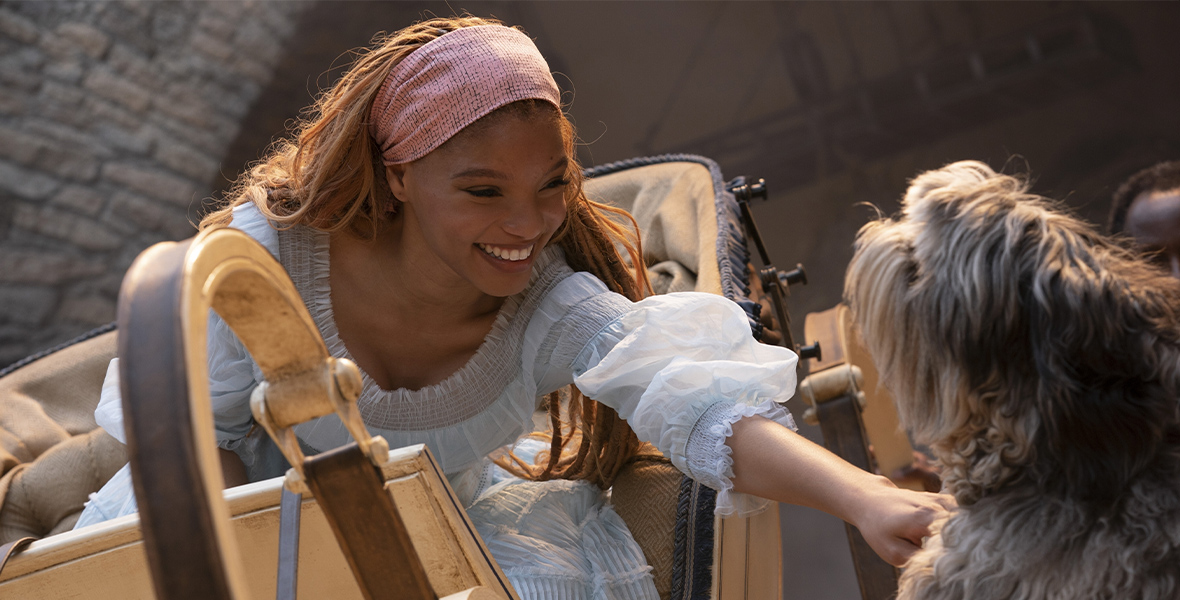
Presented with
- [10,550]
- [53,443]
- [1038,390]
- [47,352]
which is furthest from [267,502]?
[47,352]

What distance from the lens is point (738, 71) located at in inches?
137

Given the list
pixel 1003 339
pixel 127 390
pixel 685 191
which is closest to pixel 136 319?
pixel 127 390

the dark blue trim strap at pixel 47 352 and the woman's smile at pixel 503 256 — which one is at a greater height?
the woman's smile at pixel 503 256

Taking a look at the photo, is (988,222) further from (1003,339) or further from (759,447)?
(759,447)

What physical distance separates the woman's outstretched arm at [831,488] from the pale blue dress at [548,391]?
0.08 feet

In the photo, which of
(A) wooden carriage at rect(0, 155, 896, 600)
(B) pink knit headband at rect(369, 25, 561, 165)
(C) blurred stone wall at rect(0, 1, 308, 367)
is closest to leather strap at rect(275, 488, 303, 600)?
(A) wooden carriage at rect(0, 155, 896, 600)

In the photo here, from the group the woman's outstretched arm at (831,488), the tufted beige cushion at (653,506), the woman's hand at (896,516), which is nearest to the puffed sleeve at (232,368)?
the tufted beige cushion at (653,506)

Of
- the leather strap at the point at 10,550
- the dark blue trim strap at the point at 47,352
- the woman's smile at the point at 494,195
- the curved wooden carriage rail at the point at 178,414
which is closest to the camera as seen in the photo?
the curved wooden carriage rail at the point at 178,414

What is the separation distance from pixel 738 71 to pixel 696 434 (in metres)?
2.77

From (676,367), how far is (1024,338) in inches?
16.7

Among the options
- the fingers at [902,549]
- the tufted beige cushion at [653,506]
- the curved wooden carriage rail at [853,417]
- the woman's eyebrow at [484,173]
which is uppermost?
the woman's eyebrow at [484,173]

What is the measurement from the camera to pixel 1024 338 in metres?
0.66

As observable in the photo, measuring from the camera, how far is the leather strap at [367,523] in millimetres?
503

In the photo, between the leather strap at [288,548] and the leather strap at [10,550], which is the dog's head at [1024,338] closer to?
the leather strap at [288,548]
